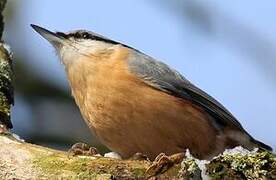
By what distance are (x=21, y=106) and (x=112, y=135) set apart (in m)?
1.48

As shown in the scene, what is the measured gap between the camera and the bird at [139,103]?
11.3ft

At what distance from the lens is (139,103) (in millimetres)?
3527

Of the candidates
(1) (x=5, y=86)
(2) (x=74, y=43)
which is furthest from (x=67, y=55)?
(1) (x=5, y=86)

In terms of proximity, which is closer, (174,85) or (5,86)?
(5,86)

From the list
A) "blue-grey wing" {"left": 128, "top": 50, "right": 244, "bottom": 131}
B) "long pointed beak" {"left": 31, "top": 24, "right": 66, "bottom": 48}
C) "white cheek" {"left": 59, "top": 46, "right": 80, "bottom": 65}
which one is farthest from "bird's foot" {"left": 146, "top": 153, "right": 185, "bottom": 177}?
"long pointed beak" {"left": 31, "top": 24, "right": 66, "bottom": 48}

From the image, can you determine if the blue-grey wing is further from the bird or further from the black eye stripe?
the black eye stripe

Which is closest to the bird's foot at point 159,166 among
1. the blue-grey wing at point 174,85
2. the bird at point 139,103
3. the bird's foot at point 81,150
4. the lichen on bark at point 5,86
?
the bird's foot at point 81,150

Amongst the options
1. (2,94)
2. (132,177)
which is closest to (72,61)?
(2,94)

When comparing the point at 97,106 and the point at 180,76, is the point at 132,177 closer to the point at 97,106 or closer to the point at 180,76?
the point at 97,106

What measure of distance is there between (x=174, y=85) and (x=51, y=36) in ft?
2.45

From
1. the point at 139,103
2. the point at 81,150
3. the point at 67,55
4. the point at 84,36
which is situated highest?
the point at 84,36

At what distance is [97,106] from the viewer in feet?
11.7

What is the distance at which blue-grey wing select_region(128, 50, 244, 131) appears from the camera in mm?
3822

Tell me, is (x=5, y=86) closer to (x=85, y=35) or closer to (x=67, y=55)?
(x=67, y=55)
